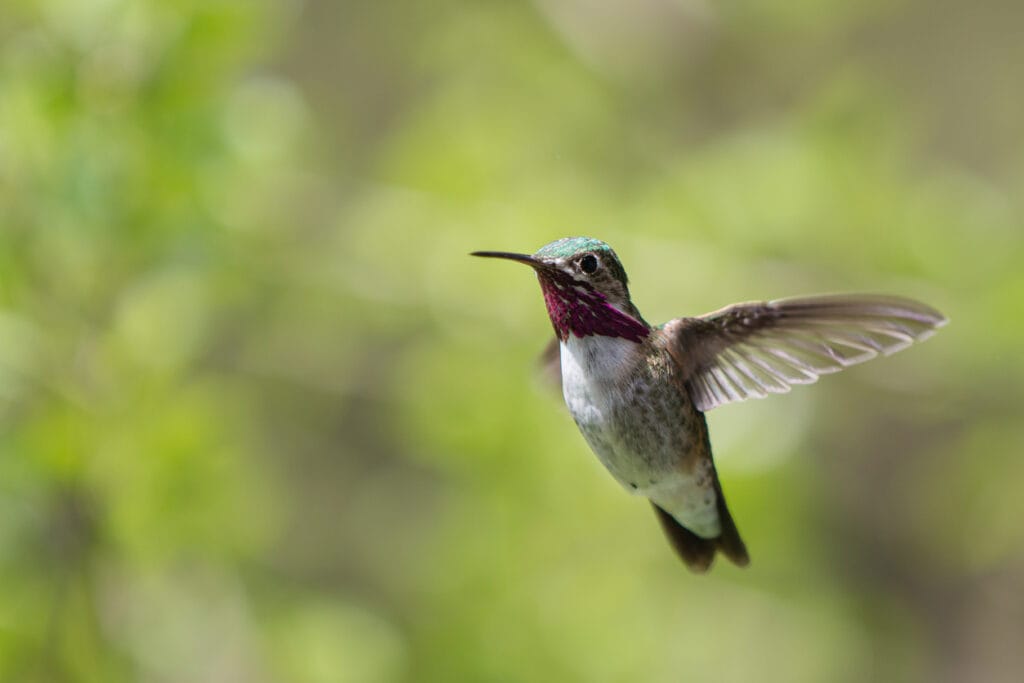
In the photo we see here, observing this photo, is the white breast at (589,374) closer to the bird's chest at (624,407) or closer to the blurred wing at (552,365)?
the bird's chest at (624,407)

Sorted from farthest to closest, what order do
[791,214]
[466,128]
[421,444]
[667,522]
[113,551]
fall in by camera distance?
[421,444]
[466,128]
[791,214]
[113,551]
[667,522]

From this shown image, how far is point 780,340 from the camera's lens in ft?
5.11

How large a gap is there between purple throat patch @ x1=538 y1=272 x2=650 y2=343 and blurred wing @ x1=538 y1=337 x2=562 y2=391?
0.31 metres

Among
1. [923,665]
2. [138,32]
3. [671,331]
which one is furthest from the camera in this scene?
[923,665]

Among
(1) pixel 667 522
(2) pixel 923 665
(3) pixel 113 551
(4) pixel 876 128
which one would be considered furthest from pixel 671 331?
(2) pixel 923 665

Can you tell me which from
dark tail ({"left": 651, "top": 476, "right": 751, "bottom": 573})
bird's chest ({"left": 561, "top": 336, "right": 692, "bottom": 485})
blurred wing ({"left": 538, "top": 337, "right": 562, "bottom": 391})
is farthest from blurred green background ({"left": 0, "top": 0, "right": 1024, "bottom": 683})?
bird's chest ({"left": 561, "top": 336, "right": 692, "bottom": 485})

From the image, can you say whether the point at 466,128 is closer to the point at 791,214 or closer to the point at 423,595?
the point at 791,214

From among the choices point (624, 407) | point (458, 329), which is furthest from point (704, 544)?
point (458, 329)

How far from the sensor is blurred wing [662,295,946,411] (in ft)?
4.59

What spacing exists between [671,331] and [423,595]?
2.56 meters

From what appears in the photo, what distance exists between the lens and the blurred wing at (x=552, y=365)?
68.0 inches

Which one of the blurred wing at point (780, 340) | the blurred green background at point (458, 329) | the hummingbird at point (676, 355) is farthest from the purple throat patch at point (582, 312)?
the blurred green background at point (458, 329)

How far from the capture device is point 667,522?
1784mm

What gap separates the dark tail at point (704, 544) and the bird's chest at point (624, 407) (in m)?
0.33
